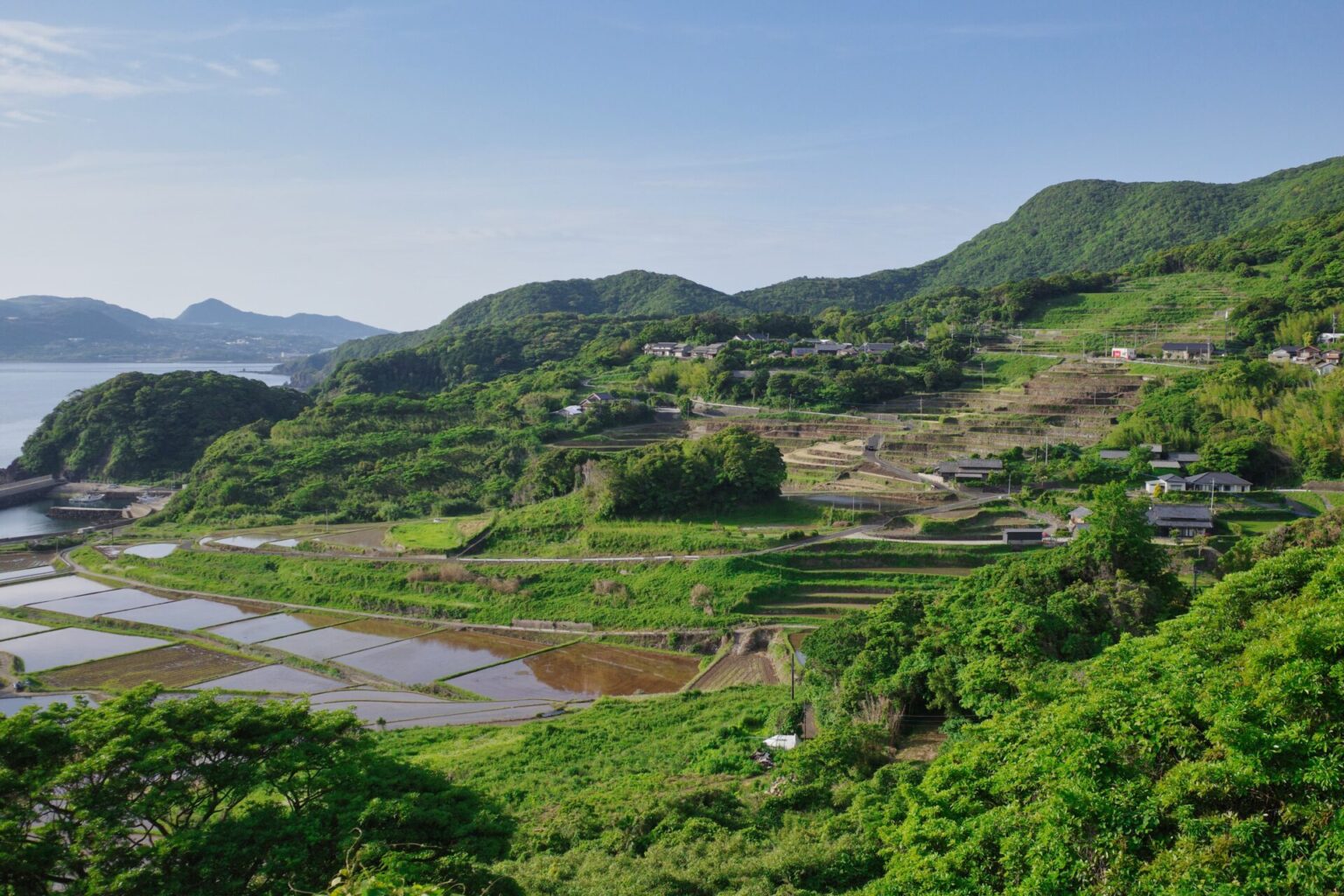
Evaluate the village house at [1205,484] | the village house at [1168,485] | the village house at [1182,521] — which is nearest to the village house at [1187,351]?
the village house at [1205,484]

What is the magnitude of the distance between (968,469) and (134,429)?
6396 centimetres

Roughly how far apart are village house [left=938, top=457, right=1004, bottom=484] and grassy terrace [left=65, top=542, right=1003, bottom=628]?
835 cm

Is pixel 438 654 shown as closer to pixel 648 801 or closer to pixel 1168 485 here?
pixel 648 801

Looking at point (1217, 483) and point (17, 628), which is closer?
point (17, 628)

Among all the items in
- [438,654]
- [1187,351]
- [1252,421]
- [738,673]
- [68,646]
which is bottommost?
[738,673]

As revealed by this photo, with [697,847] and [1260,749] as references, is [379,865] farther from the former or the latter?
[1260,749]

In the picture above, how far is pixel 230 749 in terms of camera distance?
11.8 metres

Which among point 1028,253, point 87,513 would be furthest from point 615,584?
point 1028,253

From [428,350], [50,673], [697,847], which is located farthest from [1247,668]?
[428,350]

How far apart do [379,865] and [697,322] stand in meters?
81.1

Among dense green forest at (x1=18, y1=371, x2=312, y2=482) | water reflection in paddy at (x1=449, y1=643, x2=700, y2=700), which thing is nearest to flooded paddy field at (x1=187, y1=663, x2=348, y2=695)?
water reflection in paddy at (x1=449, y1=643, x2=700, y2=700)

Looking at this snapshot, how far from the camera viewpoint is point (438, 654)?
30594 mm

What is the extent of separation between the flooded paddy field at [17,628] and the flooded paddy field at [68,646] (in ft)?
1.37

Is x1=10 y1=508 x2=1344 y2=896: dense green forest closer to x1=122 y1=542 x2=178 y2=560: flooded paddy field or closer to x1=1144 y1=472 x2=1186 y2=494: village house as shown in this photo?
x1=1144 y1=472 x2=1186 y2=494: village house
